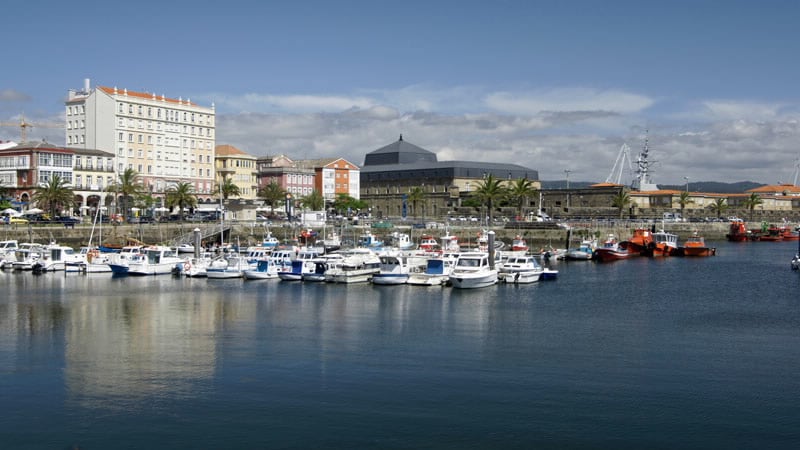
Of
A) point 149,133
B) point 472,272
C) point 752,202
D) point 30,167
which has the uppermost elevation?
point 149,133

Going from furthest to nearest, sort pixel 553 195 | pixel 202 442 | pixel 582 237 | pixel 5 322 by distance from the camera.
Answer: pixel 553 195
pixel 582 237
pixel 5 322
pixel 202 442

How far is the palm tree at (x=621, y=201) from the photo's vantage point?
154 m

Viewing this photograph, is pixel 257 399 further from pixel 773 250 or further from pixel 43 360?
pixel 773 250

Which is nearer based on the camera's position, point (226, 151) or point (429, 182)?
point (226, 151)

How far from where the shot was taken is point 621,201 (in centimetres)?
15400

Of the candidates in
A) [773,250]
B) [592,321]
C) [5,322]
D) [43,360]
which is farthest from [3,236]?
[773,250]

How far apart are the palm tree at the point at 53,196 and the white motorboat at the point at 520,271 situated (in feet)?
187

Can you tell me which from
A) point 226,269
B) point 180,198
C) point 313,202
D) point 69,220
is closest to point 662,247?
point 226,269

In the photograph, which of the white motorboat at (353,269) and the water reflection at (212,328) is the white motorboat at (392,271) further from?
the white motorboat at (353,269)

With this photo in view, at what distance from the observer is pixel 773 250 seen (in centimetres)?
12081

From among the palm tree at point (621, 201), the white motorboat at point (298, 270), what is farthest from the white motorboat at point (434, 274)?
the palm tree at point (621, 201)

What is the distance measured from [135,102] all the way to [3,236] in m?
39.6

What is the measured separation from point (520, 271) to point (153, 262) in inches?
1236

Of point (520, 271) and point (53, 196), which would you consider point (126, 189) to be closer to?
point (53, 196)
